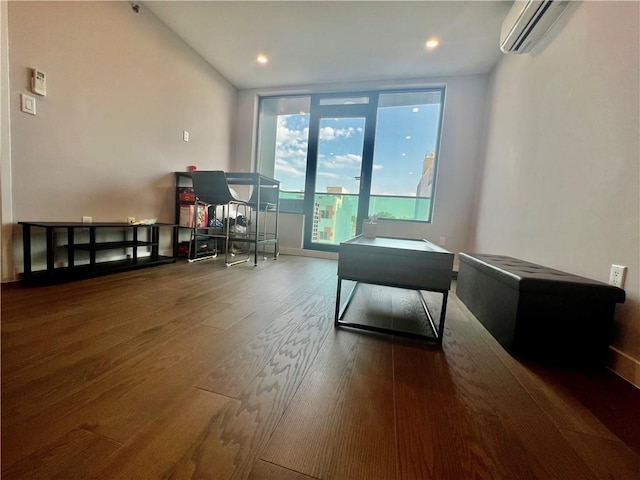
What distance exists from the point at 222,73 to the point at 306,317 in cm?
370

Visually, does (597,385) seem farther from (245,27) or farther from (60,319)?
(245,27)

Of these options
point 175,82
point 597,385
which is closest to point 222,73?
point 175,82

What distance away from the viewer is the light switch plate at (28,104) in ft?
5.61

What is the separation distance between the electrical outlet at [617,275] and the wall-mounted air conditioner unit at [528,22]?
65.7 inches

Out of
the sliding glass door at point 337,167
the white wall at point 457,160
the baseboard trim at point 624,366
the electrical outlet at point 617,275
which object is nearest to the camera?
the baseboard trim at point 624,366

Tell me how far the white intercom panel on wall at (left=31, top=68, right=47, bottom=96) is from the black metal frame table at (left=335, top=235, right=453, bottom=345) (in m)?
2.39

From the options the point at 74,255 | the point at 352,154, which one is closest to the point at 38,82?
the point at 74,255

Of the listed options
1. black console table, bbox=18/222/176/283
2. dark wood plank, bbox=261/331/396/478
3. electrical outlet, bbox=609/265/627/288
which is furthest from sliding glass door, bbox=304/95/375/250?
dark wood plank, bbox=261/331/396/478

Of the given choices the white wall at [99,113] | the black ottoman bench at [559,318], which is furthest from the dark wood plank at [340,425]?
the white wall at [99,113]

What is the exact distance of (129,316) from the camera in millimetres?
1303

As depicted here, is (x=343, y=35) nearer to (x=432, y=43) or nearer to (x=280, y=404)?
(x=432, y=43)

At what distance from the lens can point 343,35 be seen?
102 inches

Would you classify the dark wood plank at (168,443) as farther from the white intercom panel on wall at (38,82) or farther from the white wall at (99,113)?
the white intercom panel on wall at (38,82)

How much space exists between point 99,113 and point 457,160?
3812 millimetres
